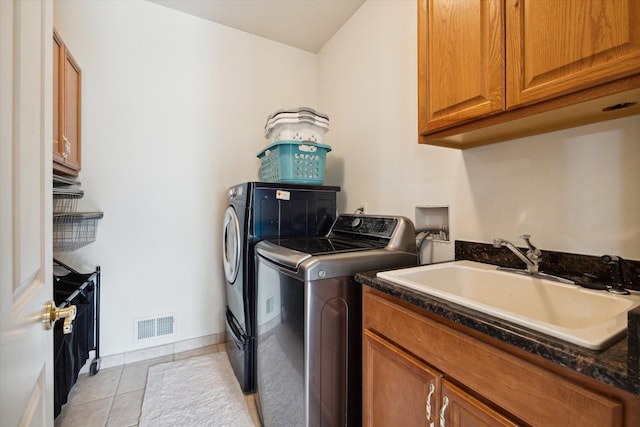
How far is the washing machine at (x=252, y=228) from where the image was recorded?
1717 mm

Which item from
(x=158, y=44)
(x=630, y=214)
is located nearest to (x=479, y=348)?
(x=630, y=214)

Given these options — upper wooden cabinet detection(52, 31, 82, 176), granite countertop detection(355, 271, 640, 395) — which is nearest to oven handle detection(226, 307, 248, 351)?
granite countertop detection(355, 271, 640, 395)

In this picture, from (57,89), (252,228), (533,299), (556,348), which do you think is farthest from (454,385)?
(57,89)

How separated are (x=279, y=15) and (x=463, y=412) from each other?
9.36 feet

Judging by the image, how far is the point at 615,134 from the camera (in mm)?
937

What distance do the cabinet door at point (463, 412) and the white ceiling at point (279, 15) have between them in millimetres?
2606

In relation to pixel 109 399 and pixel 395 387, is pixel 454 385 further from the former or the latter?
pixel 109 399

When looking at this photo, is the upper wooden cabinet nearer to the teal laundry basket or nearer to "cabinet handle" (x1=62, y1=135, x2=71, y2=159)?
"cabinet handle" (x1=62, y1=135, x2=71, y2=159)

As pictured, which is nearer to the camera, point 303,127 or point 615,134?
point 615,134

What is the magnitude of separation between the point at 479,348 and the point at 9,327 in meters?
0.97

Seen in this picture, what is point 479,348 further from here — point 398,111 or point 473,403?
point 398,111

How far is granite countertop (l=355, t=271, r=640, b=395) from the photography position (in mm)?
461

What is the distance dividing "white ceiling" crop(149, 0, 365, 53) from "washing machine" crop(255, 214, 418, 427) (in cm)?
204

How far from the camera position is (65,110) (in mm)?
1690
